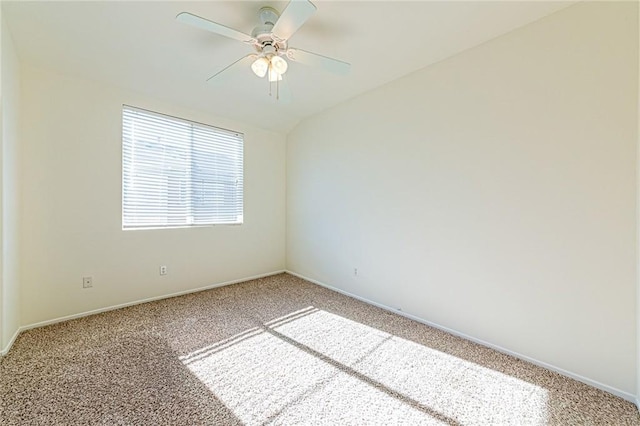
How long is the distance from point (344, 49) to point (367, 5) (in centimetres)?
49

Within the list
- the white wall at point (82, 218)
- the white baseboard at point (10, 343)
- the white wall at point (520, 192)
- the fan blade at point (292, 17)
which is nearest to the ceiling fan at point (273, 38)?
the fan blade at point (292, 17)

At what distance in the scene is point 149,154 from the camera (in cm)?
308

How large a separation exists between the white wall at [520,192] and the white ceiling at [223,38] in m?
0.27

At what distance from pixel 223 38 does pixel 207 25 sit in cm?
65

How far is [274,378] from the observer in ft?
5.83

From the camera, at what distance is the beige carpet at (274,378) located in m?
1.46

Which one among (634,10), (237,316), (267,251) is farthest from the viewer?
(267,251)

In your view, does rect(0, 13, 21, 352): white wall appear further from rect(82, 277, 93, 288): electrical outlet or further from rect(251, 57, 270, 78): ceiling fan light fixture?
rect(251, 57, 270, 78): ceiling fan light fixture

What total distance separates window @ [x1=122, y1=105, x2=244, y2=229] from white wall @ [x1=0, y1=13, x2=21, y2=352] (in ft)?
2.61

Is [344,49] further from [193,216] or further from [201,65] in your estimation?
[193,216]

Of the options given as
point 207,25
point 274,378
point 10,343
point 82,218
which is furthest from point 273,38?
point 10,343

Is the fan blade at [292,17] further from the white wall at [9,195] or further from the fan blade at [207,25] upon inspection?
the white wall at [9,195]

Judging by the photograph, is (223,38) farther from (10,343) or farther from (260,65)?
(10,343)

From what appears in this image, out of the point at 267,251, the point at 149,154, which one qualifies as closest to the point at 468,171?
the point at 267,251
